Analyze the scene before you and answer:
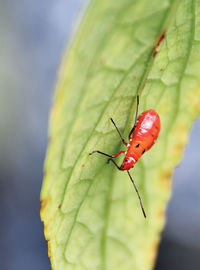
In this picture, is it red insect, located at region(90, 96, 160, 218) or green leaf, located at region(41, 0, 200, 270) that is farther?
red insect, located at region(90, 96, 160, 218)

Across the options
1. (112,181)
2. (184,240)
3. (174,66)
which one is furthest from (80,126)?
(184,240)

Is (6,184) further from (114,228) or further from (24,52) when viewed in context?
(114,228)

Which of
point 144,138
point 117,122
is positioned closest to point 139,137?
point 144,138

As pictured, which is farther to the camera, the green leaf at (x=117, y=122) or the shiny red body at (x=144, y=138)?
the shiny red body at (x=144, y=138)

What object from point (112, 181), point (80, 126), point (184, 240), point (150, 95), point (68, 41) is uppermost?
point (68, 41)
